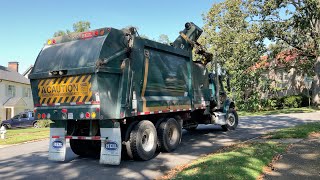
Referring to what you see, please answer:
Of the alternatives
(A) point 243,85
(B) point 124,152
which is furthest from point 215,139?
(A) point 243,85

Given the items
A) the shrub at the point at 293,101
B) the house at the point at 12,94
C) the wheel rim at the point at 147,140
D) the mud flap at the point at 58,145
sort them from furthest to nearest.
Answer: the house at the point at 12,94, the shrub at the point at 293,101, the wheel rim at the point at 147,140, the mud flap at the point at 58,145

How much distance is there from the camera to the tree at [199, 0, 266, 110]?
1117 inches

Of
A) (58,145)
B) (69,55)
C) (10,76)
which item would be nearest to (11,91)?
(10,76)

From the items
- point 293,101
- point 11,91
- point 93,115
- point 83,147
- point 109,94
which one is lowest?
point 83,147

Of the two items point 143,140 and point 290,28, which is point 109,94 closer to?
point 143,140

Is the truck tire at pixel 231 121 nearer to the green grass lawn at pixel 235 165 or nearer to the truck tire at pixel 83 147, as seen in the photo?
the green grass lawn at pixel 235 165

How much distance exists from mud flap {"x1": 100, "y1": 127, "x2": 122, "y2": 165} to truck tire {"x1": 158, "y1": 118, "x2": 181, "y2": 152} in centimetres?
190

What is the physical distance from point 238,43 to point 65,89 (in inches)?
930

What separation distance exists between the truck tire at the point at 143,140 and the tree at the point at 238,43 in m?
19.7

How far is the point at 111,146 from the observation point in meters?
8.35

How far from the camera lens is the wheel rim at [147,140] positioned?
9289 millimetres

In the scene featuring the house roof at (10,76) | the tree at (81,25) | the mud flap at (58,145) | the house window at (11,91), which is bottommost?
the mud flap at (58,145)

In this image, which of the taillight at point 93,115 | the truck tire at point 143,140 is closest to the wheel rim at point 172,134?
the truck tire at point 143,140

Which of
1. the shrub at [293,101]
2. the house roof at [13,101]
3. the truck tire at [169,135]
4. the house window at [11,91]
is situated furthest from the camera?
the house window at [11,91]
